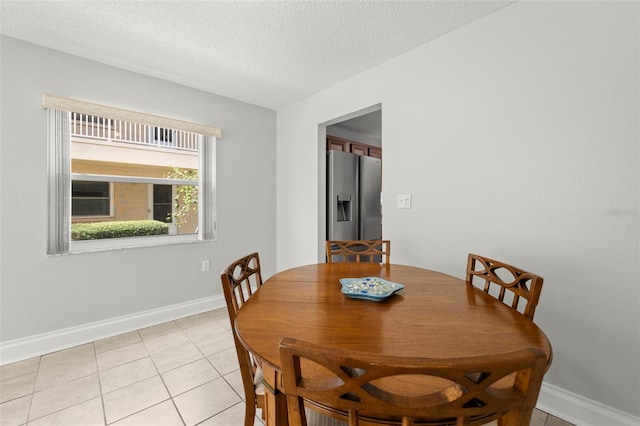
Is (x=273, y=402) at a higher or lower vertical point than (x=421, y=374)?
lower

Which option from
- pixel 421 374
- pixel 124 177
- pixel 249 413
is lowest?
pixel 249 413

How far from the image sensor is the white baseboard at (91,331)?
215cm

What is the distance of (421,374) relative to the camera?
0.46 meters

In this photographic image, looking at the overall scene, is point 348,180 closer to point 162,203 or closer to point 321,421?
point 162,203

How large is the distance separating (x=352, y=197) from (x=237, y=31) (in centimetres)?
229

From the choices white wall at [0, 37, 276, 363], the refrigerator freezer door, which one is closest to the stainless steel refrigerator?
the refrigerator freezer door

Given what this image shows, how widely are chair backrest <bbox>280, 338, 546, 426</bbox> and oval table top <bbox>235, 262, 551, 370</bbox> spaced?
22cm

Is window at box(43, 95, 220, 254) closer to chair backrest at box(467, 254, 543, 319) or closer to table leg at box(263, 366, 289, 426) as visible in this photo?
table leg at box(263, 366, 289, 426)

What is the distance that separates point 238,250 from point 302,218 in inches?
34.9

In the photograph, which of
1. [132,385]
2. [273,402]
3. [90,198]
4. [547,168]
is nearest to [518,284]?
[547,168]

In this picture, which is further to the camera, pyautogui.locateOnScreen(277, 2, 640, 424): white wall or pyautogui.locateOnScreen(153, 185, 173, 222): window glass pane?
pyautogui.locateOnScreen(153, 185, 173, 222): window glass pane

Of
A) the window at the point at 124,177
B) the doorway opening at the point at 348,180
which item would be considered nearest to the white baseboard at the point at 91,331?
the window at the point at 124,177

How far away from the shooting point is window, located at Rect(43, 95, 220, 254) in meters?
2.35

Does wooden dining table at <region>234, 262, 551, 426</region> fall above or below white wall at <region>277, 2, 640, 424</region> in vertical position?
below
